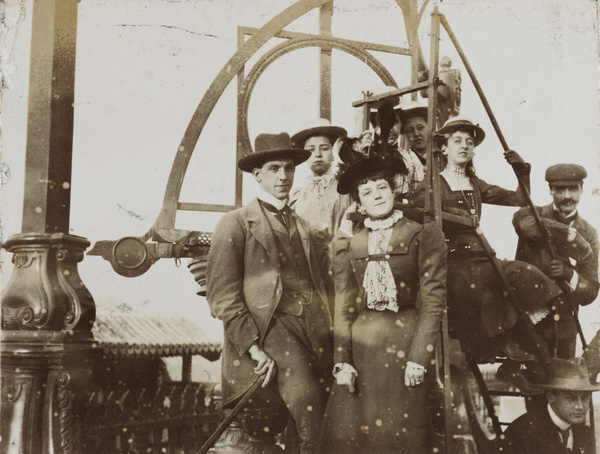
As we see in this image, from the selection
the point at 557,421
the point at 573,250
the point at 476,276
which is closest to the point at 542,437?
the point at 557,421

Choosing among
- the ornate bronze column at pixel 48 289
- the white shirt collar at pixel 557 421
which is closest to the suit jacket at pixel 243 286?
the ornate bronze column at pixel 48 289

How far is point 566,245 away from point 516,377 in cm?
90

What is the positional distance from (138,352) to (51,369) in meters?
5.43

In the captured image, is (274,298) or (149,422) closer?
(274,298)

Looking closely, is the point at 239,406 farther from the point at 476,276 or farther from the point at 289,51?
the point at 289,51

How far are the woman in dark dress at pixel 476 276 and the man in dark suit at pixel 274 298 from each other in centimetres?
86

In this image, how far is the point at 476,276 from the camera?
3.93m

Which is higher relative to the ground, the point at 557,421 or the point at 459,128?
the point at 459,128

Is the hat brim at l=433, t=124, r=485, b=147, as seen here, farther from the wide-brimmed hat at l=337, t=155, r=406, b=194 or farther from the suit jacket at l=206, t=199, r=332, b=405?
the suit jacket at l=206, t=199, r=332, b=405

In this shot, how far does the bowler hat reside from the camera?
4180mm

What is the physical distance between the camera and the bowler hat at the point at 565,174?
13.7 feet

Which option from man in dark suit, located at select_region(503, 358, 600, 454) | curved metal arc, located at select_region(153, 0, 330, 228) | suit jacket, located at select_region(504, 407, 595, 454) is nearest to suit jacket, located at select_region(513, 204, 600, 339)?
man in dark suit, located at select_region(503, 358, 600, 454)

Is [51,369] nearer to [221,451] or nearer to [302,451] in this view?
[221,451]

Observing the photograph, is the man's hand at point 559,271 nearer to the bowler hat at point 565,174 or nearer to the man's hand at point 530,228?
the man's hand at point 530,228
